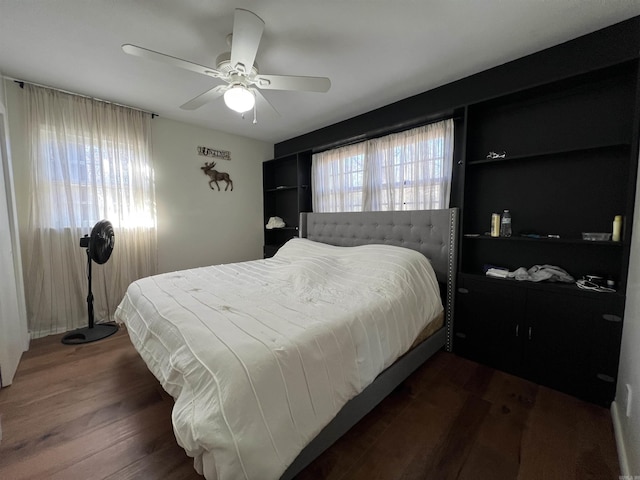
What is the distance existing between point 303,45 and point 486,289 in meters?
2.38

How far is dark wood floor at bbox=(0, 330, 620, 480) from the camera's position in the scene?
4.01 feet

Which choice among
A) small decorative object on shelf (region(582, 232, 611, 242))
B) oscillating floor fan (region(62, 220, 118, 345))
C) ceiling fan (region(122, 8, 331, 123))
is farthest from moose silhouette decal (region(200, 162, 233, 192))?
small decorative object on shelf (region(582, 232, 611, 242))

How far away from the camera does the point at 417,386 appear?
6.05 feet

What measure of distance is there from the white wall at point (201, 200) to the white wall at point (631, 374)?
13.5 ft

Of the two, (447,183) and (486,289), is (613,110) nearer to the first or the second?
(447,183)

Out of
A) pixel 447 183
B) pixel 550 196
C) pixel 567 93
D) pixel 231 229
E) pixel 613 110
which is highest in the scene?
pixel 567 93

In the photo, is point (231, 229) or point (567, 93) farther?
point (231, 229)

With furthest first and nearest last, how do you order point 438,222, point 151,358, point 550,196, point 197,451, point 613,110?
point 438,222 < point 550,196 < point 613,110 < point 151,358 < point 197,451

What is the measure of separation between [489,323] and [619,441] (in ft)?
2.79

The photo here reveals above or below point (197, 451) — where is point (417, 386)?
below

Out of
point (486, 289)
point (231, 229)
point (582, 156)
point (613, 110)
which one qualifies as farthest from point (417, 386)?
point (231, 229)

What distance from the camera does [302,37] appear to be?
5.75ft

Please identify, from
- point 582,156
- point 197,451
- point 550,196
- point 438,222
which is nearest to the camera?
point 197,451

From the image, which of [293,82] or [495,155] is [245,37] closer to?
[293,82]
